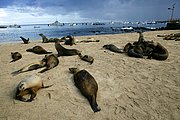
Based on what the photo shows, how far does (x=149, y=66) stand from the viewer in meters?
7.25

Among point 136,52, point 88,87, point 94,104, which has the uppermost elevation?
point 136,52

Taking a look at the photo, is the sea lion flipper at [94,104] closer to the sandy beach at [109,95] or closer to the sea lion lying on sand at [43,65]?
the sandy beach at [109,95]

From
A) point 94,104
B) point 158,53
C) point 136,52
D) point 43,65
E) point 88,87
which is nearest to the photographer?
point 94,104

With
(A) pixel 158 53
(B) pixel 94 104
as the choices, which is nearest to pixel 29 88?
(B) pixel 94 104

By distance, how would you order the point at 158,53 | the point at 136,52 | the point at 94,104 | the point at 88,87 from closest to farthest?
the point at 94,104, the point at 88,87, the point at 158,53, the point at 136,52

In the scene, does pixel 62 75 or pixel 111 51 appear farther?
pixel 111 51

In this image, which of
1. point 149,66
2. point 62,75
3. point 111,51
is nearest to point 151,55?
point 149,66

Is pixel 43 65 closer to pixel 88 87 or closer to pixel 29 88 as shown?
pixel 29 88

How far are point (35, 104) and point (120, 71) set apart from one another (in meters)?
3.25

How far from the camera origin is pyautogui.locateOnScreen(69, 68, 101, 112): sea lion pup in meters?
4.78

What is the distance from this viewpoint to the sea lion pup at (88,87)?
4.78m

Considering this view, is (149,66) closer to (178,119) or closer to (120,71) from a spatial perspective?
(120,71)

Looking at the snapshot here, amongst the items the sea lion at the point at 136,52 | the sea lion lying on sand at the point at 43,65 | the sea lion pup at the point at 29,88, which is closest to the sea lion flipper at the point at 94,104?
the sea lion pup at the point at 29,88

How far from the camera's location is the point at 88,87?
5.29m
